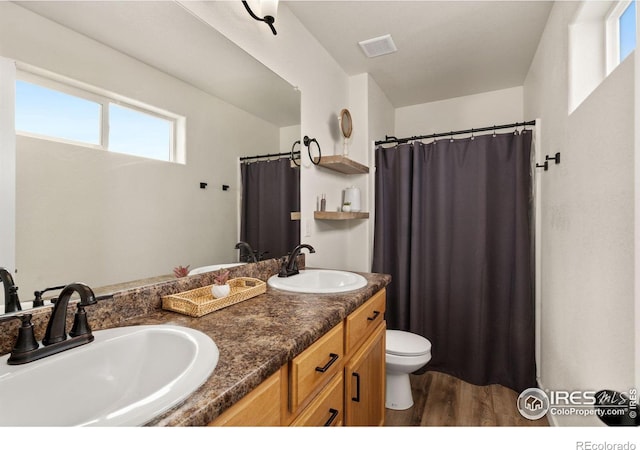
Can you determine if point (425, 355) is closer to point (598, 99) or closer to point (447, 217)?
point (447, 217)

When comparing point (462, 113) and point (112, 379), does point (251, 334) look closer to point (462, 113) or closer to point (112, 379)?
point (112, 379)

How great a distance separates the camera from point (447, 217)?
7.52ft

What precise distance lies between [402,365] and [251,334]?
4.36 ft

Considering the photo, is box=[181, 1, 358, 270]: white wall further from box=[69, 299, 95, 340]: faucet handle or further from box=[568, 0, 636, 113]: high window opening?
box=[568, 0, 636, 113]: high window opening

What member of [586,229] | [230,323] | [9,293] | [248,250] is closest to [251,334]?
[230,323]

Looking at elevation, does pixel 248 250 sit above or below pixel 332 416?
above

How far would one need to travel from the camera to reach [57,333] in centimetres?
71

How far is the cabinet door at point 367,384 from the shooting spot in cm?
118

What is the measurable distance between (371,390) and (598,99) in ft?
4.85

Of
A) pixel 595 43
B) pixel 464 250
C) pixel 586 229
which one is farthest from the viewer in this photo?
pixel 464 250

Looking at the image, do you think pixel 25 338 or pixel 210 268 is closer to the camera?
pixel 25 338

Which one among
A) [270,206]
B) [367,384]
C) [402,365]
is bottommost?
[402,365]
